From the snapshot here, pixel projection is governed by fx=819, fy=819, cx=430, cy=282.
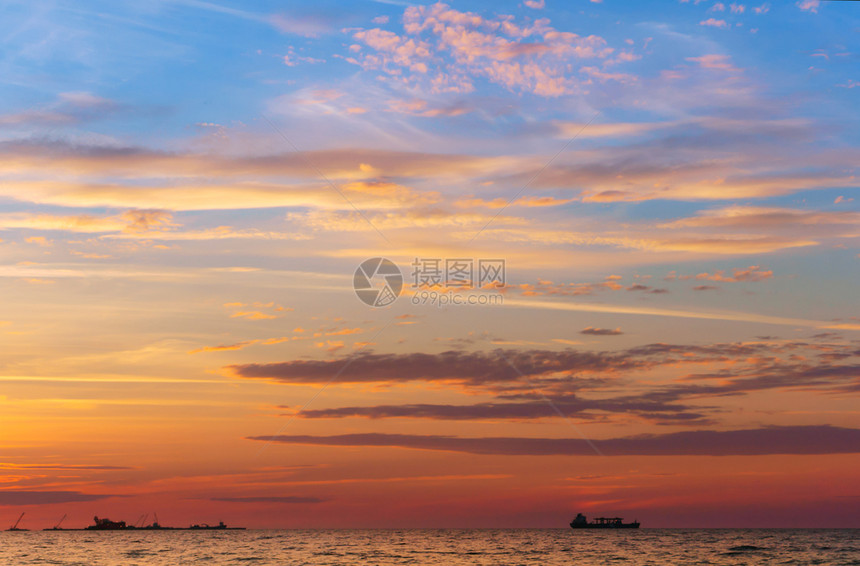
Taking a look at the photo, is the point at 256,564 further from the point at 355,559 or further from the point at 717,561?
the point at 717,561

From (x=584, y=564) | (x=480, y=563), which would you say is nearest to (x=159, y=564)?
(x=480, y=563)

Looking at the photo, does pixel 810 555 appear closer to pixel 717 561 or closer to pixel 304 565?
pixel 717 561

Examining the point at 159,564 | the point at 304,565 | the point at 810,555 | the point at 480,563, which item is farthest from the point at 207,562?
the point at 810,555

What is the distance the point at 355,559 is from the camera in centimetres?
16375

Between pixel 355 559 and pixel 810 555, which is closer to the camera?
pixel 355 559

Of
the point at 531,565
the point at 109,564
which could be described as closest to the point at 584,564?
the point at 531,565

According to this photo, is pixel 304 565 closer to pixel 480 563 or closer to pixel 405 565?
pixel 405 565

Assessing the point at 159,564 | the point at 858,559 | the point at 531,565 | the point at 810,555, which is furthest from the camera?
the point at 810,555

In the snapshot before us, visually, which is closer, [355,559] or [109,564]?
[109,564]

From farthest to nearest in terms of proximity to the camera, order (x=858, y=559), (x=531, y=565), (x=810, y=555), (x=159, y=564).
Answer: (x=810, y=555), (x=858, y=559), (x=159, y=564), (x=531, y=565)

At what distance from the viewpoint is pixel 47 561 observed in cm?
16325

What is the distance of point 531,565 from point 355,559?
37.5 meters

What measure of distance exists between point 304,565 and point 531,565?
40840mm

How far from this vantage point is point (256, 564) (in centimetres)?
15050
